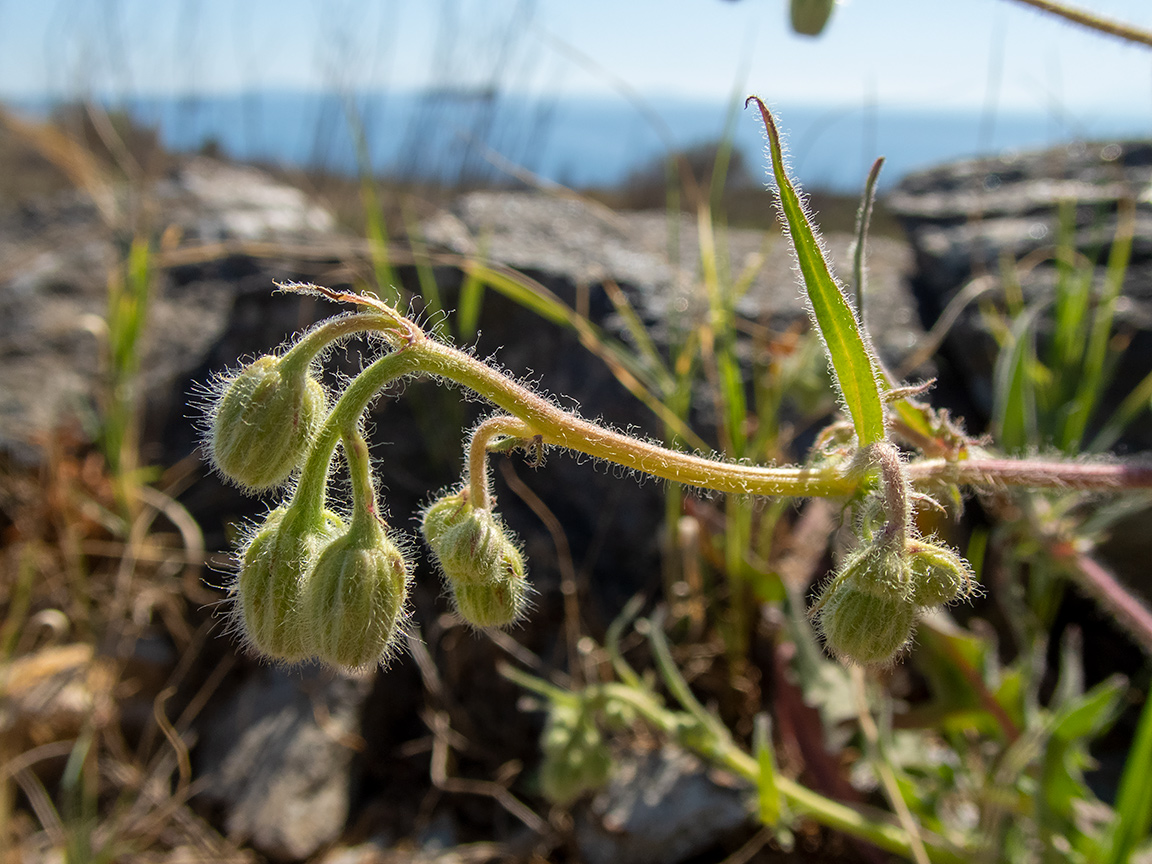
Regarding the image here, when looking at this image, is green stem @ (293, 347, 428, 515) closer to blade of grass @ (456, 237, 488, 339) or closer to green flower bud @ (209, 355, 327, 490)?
green flower bud @ (209, 355, 327, 490)

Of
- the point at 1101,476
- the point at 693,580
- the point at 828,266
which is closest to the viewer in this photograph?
the point at 828,266

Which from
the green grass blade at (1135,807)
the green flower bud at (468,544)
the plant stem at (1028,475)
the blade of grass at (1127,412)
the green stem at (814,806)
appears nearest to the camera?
the green flower bud at (468,544)

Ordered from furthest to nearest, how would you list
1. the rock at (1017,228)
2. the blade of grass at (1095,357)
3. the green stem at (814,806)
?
the rock at (1017,228) → the blade of grass at (1095,357) → the green stem at (814,806)

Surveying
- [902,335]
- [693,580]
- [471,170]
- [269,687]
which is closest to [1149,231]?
[902,335]

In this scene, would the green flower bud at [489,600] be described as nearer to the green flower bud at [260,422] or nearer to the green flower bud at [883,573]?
the green flower bud at [260,422]

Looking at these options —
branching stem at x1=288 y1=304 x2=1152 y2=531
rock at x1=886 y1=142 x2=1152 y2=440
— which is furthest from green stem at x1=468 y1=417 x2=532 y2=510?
rock at x1=886 y1=142 x2=1152 y2=440

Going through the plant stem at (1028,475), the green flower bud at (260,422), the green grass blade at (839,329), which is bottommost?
the green flower bud at (260,422)

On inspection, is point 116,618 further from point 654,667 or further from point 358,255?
point 654,667

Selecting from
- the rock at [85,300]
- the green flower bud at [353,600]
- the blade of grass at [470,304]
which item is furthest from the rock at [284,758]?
the green flower bud at [353,600]
